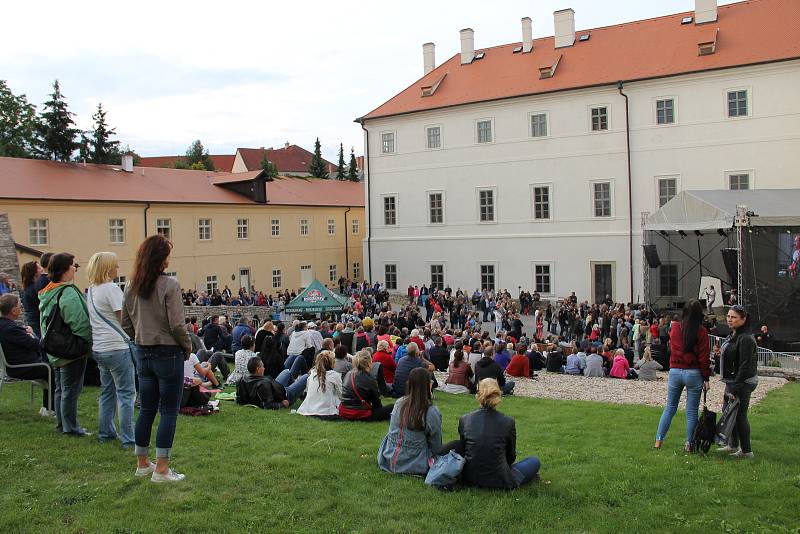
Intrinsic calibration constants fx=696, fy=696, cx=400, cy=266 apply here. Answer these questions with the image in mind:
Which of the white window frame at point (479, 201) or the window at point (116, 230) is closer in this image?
the window at point (116, 230)

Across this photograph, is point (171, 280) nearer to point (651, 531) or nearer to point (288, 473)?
point (288, 473)

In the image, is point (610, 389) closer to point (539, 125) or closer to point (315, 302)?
point (315, 302)

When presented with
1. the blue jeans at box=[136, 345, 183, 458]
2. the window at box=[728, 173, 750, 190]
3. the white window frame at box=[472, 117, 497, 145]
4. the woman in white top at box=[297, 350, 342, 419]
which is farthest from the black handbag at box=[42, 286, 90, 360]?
the white window frame at box=[472, 117, 497, 145]

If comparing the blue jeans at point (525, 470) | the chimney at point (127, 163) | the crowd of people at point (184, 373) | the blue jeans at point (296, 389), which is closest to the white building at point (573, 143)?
the chimney at point (127, 163)

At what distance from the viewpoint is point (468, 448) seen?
583 centimetres

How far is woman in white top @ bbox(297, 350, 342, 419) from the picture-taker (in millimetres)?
9023

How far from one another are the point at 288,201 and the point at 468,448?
3962 cm

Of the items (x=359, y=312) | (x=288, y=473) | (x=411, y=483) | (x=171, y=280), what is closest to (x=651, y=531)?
(x=411, y=483)

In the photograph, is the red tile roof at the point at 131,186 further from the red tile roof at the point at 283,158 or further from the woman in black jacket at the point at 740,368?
the red tile roof at the point at 283,158

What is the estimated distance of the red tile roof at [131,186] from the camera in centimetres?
3316

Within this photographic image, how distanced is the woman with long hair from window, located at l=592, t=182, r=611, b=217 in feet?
88.5

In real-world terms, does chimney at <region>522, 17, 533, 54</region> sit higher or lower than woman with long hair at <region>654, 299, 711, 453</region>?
higher

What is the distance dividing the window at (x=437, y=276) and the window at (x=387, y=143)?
7.15 metres

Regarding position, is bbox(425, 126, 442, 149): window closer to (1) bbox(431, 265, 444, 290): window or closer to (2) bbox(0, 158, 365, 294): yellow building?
(1) bbox(431, 265, 444, 290): window
